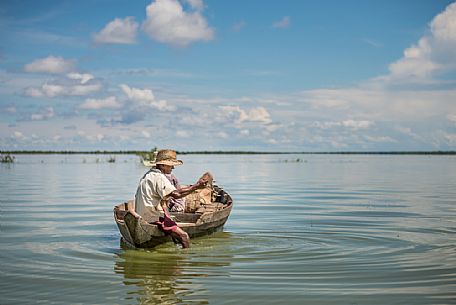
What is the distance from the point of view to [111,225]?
1484cm

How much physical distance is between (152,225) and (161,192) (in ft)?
1.93

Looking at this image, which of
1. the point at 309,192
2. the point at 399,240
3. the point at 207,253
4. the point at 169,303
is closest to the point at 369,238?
the point at 399,240

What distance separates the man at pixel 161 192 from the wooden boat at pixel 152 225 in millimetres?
163

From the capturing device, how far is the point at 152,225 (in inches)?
409

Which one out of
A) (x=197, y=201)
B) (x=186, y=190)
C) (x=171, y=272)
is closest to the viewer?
(x=171, y=272)

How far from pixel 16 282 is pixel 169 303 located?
2.48 meters

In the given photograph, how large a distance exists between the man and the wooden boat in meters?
0.16

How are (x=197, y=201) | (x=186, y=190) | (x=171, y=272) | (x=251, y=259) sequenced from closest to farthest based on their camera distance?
(x=171, y=272) < (x=251, y=259) < (x=186, y=190) < (x=197, y=201)

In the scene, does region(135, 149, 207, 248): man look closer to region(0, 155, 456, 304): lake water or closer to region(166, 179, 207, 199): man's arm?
region(166, 179, 207, 199): man's arm

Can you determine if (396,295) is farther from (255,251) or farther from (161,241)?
(161,241)

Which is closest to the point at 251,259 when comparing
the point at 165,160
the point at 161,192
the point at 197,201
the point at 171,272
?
the point at 171,272

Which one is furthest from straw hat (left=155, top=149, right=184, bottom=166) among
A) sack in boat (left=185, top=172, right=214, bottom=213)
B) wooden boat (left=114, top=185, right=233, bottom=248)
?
sack in boat (left=185, top=172, right=214, bottom=213)

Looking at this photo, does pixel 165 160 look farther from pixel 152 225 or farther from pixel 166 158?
pixel 152 225

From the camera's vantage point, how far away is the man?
1044 centimetres
